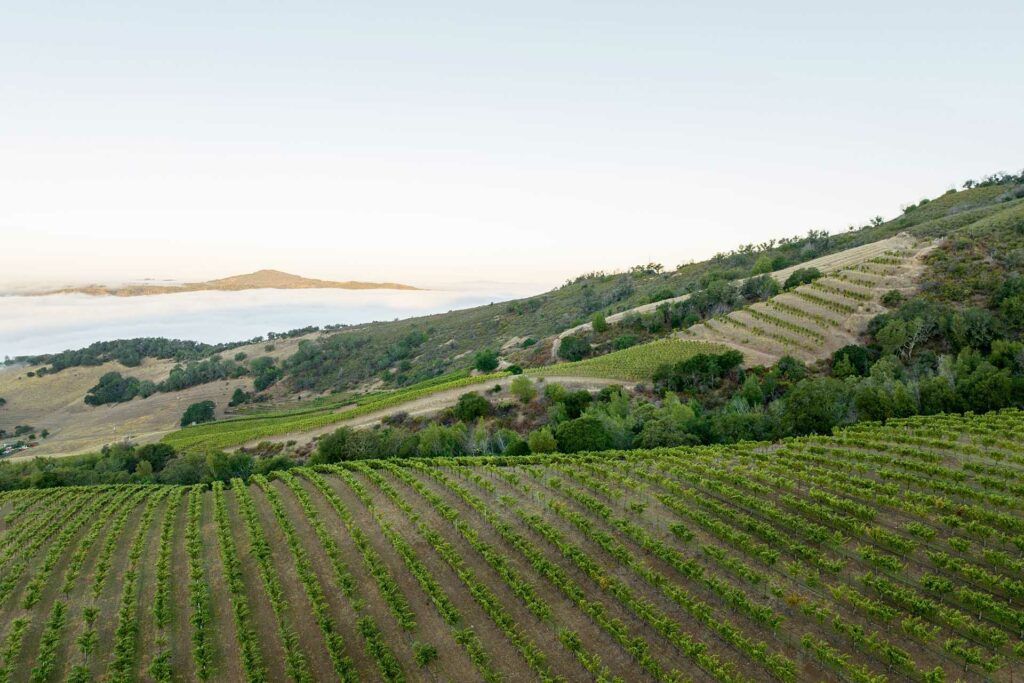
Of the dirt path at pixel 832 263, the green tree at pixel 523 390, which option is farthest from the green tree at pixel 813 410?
the dirt path at pixel 832 263

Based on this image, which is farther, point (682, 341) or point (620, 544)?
point (682, 341)

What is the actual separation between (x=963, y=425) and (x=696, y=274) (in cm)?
9066

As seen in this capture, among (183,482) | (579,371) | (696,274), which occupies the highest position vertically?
(696,274)

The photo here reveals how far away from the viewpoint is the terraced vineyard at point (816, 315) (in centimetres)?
6412

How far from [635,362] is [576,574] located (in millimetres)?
43544

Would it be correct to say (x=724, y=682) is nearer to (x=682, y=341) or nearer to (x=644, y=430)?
(x=644, y=430)

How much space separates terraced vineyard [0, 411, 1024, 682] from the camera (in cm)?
2050

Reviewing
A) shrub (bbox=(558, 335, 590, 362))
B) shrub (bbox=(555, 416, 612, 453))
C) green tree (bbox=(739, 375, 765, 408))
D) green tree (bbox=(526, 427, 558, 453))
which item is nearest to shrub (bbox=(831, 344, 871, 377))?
green tree (bbox=(739, 375, 765, 408))

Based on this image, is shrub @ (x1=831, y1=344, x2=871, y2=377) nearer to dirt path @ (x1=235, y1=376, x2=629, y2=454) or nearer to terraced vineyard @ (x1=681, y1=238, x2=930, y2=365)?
terraced vineyard @ (x1=681, y1=238, x2=930, y2=365)

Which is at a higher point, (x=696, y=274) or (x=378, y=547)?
(x=696, y=274)

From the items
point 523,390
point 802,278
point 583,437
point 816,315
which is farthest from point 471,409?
point 802,278

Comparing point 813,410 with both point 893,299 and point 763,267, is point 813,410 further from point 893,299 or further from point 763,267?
point 763,267

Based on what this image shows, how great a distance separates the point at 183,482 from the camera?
5247 cm

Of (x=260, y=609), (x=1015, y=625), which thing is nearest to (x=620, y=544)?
(x=1015, y=625)
